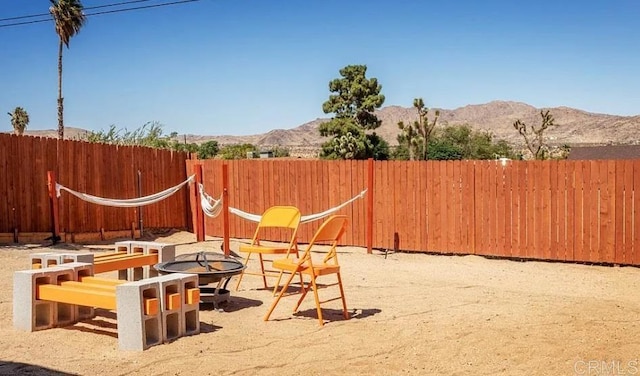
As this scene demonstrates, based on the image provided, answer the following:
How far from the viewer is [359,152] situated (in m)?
43.8

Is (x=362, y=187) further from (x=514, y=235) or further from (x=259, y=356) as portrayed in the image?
(x=259, y=356)

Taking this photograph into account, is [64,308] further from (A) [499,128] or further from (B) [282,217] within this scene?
(A) [499,128]

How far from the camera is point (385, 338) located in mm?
5492

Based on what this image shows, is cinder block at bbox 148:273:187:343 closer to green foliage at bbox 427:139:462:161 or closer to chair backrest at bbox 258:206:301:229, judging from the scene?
chair backrest at bbox 258:206:301:229

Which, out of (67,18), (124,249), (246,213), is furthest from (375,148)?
(124,249)

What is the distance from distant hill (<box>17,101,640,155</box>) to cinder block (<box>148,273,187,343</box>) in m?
56.9

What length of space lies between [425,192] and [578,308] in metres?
5.21

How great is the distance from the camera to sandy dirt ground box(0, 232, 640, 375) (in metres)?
4.68

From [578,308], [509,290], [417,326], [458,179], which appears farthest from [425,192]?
[417,326]

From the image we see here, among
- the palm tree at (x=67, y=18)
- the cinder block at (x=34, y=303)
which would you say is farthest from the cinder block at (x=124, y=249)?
the palm tree at (x=67, y=18)

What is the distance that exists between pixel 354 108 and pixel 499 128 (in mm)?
78441

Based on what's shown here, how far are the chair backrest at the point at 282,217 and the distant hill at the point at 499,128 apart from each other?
5416 centimetres

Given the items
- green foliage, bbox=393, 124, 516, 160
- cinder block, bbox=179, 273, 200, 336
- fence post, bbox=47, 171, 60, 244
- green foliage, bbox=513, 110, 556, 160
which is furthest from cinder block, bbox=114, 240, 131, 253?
green foliage, bbox=393, 124, 516, 160

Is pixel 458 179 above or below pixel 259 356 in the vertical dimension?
above
